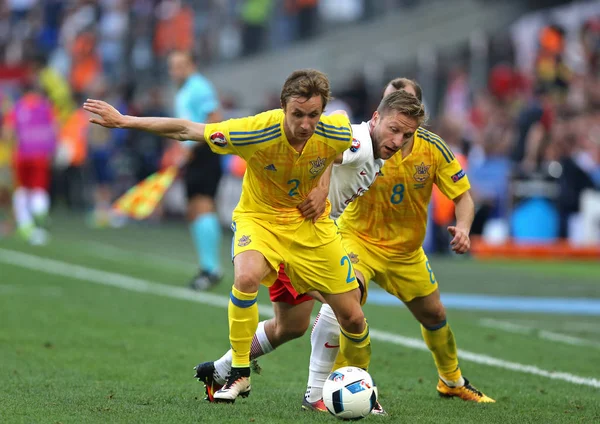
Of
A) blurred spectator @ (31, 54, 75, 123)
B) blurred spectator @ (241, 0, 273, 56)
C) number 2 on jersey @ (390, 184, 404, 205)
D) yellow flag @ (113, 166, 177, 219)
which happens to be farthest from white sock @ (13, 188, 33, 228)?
number 2 on jersey @ (390, 184, 404, 205)

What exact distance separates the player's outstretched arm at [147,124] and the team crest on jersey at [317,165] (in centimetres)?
63

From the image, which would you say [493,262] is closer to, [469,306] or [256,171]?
[469,306]

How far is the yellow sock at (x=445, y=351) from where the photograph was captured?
713 centimetres

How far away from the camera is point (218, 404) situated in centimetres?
646

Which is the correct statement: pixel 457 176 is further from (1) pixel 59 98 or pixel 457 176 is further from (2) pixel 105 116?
(1) pixel 59 98

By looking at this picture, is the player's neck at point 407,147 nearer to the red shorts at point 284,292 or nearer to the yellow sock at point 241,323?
the red shorts at point 284,292

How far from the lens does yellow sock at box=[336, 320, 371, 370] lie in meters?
6.57

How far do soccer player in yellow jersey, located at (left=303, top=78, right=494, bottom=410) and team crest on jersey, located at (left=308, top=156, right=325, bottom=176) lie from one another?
2.26 feet

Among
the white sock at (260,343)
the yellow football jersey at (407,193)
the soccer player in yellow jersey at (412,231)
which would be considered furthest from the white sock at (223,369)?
the yellow football jersey at (407,193)

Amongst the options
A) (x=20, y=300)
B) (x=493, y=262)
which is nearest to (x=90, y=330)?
(x=20, y=300)

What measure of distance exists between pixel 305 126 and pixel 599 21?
1357 cm

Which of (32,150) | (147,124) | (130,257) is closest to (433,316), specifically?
(147,124)

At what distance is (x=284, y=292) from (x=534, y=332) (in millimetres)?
4177

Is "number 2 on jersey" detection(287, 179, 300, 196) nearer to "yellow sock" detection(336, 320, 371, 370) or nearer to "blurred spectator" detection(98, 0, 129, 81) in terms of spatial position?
"yellow sock" detection(336, 320, 371, 370)
